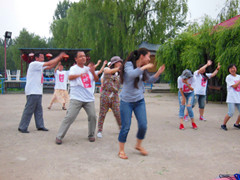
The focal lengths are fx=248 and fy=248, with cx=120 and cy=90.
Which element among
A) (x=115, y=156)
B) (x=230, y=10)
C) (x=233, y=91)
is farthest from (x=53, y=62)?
(x=230, y=10)

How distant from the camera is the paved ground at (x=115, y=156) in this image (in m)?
3.25

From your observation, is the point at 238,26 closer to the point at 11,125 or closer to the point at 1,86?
the point at 11,125

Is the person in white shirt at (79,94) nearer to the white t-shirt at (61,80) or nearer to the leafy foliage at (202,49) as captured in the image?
the white t-shirt at (61,80)

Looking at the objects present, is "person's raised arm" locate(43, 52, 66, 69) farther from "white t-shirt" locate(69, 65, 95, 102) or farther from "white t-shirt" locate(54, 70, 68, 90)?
"white t-shirt" locate(54, 70, 68, 90)

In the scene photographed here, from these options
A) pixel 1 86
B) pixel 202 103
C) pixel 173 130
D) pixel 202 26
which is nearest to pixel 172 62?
pixel 202 26

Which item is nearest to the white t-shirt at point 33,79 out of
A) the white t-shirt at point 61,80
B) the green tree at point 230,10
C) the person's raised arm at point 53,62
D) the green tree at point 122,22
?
the person's raised arm at point 53,62

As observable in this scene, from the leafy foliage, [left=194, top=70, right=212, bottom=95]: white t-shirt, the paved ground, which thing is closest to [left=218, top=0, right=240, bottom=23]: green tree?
the leafy foliage

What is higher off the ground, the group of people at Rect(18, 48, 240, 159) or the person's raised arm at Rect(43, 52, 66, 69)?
the person's raised arm at Rect(43, 52, 66, 69)

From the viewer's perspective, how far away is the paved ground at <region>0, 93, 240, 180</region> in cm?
325

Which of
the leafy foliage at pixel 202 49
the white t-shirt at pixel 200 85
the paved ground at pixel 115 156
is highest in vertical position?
the leafy foliage at pixel 202 49

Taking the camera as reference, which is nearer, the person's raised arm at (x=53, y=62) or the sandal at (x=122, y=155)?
the sandal at (x=122, y=155)

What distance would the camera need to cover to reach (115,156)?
3975 millimetres

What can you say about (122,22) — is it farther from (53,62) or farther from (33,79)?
(53,62)

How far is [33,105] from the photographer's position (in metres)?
5.59
